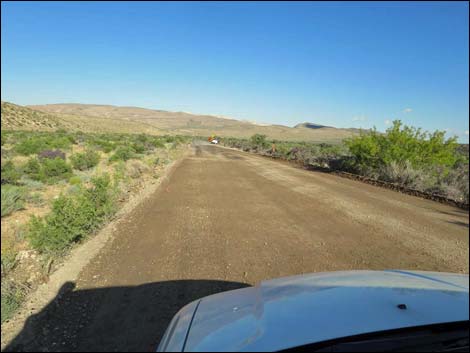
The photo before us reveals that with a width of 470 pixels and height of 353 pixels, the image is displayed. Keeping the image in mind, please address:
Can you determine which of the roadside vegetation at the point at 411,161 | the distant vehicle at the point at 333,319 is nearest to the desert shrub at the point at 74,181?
the distant vehicle at the point at 333,319

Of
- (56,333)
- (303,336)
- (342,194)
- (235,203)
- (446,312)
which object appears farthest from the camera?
(342,194)

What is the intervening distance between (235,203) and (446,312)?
781cm

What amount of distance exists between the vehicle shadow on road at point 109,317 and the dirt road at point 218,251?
12 mm

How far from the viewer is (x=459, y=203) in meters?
9.88

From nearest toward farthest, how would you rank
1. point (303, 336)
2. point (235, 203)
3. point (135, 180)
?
1. point (303, 336)
2. point (235, 203)
3. point (135, 180)

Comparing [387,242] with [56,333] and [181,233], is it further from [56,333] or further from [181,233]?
[56,333]

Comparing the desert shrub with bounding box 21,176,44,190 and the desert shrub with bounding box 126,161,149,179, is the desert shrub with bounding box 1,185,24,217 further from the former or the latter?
the desert shrub with bounding box 126,161,149,179

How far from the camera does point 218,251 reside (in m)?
5.43

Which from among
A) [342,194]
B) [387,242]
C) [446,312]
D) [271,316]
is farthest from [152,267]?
[342,194]

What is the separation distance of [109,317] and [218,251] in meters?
2.44

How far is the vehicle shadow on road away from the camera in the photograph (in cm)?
285

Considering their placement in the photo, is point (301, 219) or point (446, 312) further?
point (301, 219)

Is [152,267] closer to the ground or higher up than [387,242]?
closer to the ground

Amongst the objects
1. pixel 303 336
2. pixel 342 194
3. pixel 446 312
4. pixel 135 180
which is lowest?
pixel 135 180
